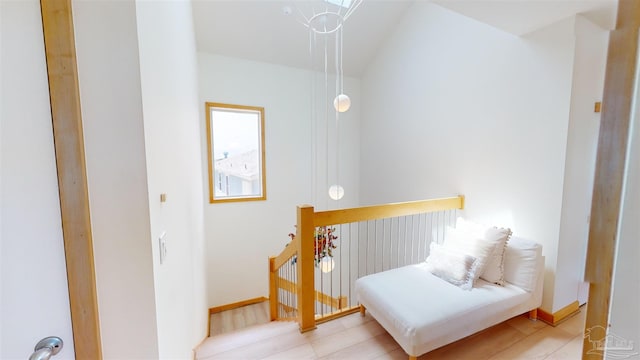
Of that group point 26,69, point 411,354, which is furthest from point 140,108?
point 411,354

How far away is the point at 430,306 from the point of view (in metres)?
1.72

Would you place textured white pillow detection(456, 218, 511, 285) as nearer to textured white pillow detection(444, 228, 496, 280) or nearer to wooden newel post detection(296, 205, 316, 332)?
textured white pillow detection(444, 228, 496, 280)

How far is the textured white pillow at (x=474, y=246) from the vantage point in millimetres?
2047

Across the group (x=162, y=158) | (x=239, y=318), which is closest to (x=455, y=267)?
(x=162, y=158)

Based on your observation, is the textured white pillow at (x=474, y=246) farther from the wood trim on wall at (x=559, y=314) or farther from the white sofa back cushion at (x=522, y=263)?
the wood trim on wall at (x=559, y=314)

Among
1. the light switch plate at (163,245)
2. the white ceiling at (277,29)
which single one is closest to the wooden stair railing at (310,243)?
the light switch plate at (163,245)

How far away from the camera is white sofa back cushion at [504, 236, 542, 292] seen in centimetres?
199

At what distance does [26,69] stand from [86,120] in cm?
18

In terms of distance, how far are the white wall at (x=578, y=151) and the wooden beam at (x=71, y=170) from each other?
2.96 meters

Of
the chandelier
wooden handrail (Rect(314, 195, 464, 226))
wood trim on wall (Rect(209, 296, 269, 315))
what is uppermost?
the chandelier

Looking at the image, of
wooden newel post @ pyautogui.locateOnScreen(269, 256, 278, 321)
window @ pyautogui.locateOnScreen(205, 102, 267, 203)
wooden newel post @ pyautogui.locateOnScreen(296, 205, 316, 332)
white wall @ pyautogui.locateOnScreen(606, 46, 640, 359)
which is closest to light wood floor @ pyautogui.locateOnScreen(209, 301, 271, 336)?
wooden newel post @ pyautogui.locateOnScreen(269, 256, 278, 321)

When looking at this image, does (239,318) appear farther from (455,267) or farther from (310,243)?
(455,267)

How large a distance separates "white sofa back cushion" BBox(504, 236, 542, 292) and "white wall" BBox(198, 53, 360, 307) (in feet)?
9.95

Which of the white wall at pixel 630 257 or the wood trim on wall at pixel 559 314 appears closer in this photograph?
the white wall at pixel 630 257
